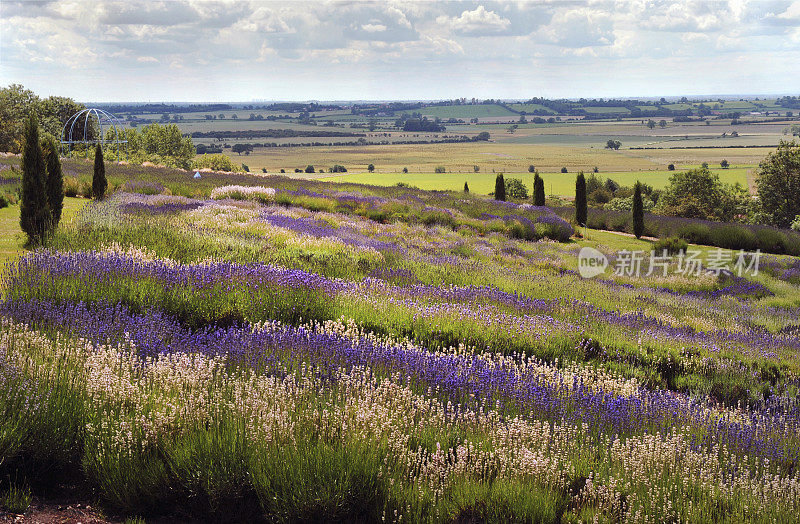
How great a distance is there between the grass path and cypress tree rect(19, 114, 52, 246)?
0.41 m

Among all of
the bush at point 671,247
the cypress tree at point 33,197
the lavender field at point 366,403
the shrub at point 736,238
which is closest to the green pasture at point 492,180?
the shrub at point 736,238

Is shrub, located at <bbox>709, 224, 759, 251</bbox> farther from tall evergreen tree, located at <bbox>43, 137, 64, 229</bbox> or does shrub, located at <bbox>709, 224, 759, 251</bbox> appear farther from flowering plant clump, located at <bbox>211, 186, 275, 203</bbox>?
tall evergreen tree, located at <bbox>43, 137, 64, 229</bbox>

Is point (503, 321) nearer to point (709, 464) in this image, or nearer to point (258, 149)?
point (709, 464)

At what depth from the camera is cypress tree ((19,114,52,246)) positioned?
11281mm

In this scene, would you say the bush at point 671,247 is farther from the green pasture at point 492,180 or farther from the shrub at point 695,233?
the green pasture at point 492,180

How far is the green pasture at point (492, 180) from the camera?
72.3 meters

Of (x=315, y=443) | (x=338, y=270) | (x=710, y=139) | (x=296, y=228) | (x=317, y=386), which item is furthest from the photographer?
(x=710, y=139)

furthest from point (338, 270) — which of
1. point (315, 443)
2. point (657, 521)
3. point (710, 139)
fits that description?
point (710, 139)

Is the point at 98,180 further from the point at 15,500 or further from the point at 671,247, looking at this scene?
the point at 671,247

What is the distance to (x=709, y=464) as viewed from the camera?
13.6ft

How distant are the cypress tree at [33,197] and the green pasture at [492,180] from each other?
5681 cm

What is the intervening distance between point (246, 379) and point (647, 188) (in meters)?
65.8

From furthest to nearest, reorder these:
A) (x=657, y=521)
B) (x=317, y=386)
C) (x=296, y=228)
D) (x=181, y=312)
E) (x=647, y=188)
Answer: (x=647, y=188), (x=296, y=228), (x=181, y=312), (x=317, y=386), (x=657, y=521)

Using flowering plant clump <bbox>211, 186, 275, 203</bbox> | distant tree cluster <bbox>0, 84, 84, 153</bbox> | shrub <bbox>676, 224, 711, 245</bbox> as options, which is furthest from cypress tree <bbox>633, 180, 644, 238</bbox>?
distant tree cluster <bbox>0, 84, 84, 153</bbox>
